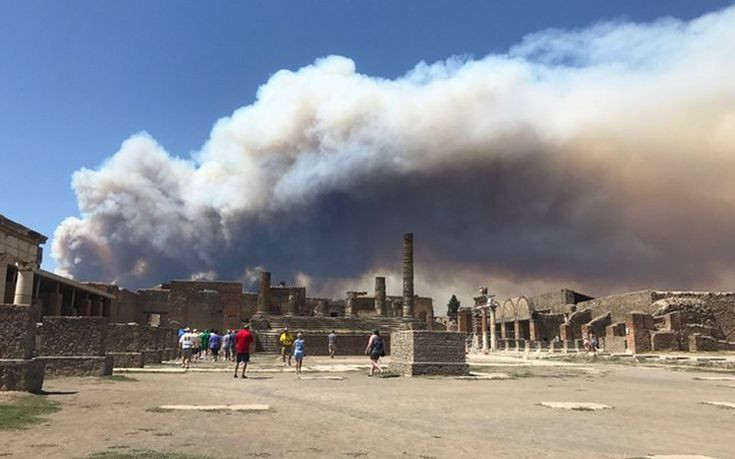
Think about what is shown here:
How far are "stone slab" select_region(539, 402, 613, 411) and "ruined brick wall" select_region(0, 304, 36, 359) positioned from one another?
31.6ft

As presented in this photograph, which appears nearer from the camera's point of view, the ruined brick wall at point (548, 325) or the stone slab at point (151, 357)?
the stone slab at point (151, 357)

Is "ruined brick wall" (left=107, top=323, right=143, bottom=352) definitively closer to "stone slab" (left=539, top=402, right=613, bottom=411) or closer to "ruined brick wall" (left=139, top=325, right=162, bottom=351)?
"ruined brick wall" (left=139, top=325, right=162, bottom=351)

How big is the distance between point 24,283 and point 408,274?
4059 cm

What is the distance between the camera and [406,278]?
2135 inches

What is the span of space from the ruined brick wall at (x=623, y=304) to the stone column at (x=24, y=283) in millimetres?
42690

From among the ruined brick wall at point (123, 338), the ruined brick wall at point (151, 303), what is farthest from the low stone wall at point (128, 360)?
the ruined brick wall at point (151, 303)

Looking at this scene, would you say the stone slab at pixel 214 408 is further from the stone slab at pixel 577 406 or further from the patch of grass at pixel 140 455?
the stone slab at pixel 577 406

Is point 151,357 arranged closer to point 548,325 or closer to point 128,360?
point 128,360

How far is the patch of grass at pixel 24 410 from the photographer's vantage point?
7.06m

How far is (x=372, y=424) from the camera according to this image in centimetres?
788

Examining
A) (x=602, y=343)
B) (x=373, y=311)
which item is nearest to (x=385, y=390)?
(x=602, y=343)

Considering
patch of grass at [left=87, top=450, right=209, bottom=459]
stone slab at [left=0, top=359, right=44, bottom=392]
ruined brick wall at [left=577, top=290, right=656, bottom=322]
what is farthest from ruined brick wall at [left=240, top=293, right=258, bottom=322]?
patch of grass at [left=87, top=450, right=209, bottom=459]

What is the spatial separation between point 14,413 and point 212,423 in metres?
2.80

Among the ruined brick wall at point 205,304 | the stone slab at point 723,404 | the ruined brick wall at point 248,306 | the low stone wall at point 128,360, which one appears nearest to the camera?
the stone slab at point 723,404
